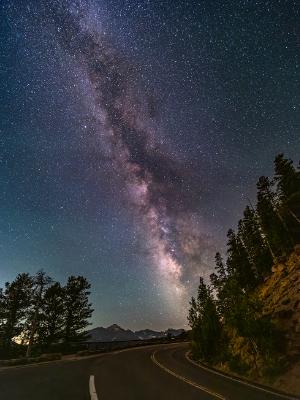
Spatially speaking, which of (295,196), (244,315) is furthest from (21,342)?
(295,196)

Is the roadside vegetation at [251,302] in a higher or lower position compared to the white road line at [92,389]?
higher

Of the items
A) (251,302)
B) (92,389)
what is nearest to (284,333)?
(251,302)

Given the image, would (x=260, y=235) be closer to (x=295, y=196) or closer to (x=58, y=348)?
(x=295, y=196)

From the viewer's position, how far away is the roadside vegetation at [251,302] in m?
18.7

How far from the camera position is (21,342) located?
51.1 m

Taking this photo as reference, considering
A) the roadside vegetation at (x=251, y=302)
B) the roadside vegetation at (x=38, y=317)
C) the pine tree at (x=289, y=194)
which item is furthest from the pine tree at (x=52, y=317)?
the pine tree at (x=289, y=194)

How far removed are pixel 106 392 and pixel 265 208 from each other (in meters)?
49.5

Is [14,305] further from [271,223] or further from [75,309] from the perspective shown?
[271,223]

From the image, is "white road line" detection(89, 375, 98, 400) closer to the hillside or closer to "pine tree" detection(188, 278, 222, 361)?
the hillside

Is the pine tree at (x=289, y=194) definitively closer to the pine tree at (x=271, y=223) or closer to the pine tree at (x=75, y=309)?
the pine tree at (x=271, y=223)

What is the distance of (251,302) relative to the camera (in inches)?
796

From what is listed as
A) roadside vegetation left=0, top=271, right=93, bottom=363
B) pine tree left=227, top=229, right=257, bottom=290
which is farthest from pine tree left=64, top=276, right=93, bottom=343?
pine tree left=227, top=229, right=257, bottom=290

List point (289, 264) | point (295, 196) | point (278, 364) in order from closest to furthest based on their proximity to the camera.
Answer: point (278, 364)
point (289, 264)
point (295, 196)

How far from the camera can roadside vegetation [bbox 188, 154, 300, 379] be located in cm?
1870
